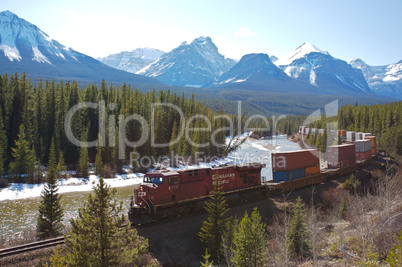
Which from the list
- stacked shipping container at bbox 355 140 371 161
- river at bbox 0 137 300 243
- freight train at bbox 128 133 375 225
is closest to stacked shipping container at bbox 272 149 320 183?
freight train at bbox 128 133 375 225

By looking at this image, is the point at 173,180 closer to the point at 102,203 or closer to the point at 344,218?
the point at 102,203

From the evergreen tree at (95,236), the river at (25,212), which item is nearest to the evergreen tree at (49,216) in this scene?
the river at (25,212)

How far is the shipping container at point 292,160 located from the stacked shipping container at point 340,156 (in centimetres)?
1093

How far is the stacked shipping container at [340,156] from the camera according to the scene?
1971 inches

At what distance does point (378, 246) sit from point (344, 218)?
1617 centimetres

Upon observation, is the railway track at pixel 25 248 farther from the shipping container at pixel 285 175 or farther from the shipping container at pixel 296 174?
the shipping container at pixel 296 174

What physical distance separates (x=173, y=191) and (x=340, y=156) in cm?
3808

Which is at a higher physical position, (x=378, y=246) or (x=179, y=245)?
(x=378, y=246)

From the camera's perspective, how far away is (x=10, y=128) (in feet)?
202

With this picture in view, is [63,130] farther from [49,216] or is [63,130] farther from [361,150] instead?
[361,150]

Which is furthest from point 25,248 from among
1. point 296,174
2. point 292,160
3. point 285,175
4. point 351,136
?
point 351,136

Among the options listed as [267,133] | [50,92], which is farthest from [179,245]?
[267,133]

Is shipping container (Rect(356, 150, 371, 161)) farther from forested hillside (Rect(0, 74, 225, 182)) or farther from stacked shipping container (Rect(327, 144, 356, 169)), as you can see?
forested hillside (Rect(0, 74, 225, 182))

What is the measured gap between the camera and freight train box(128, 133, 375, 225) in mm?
23953
